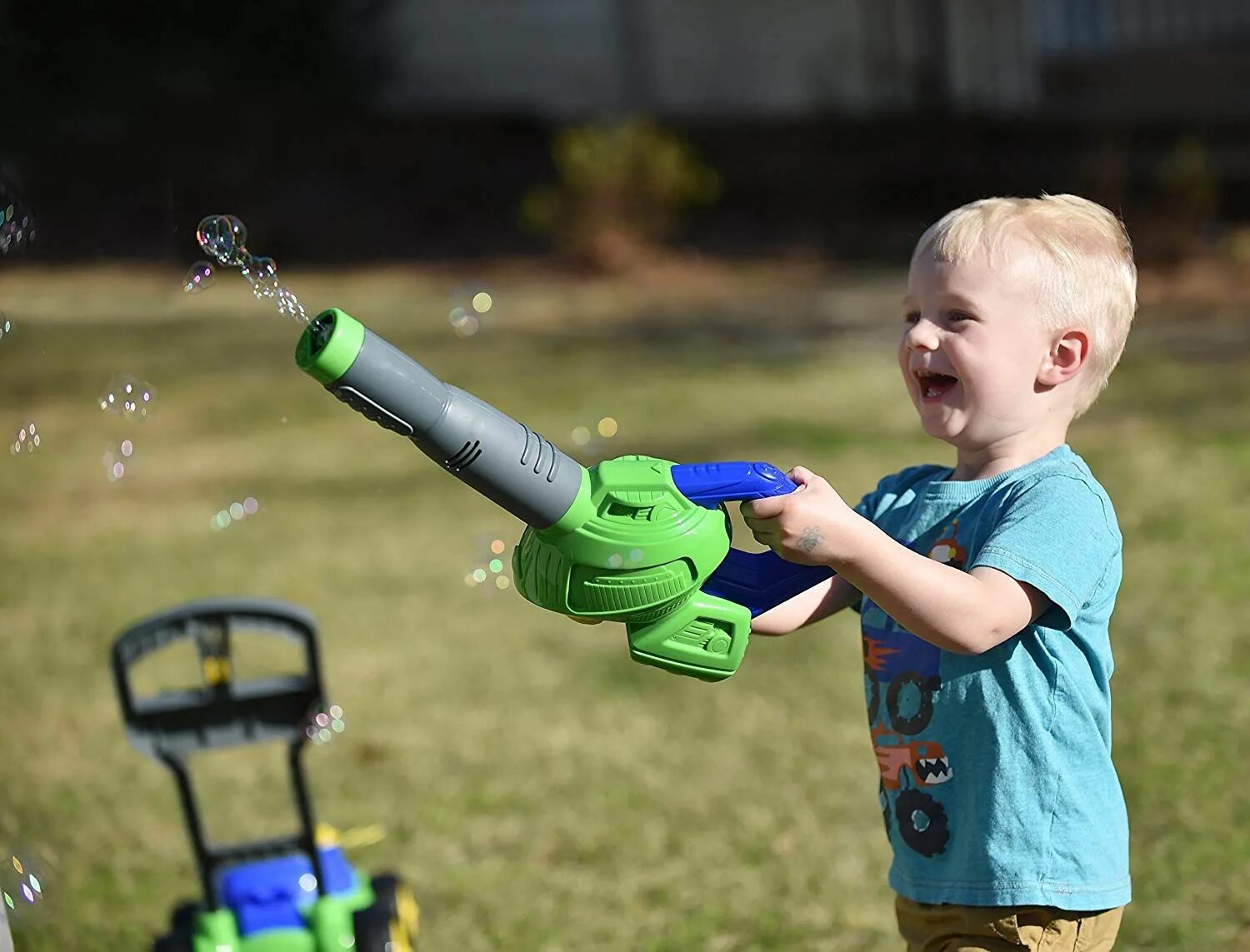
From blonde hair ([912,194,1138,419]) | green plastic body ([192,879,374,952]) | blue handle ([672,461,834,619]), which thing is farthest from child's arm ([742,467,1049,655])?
green plastic body ([192,879,374,952])

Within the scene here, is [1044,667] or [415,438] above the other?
[415,438]

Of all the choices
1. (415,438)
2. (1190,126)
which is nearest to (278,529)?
(415,438)

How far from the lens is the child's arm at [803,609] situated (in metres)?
2.22

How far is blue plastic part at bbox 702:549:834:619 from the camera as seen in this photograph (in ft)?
6.98

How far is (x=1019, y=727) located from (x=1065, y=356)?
1.48ft

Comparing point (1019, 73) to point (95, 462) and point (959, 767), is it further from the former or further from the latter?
point (959, 767)

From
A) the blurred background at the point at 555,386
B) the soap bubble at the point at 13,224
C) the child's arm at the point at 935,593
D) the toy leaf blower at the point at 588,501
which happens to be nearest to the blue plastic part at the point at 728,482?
the toy leaf blower at the point at 588,501

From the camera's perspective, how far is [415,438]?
6.21ft

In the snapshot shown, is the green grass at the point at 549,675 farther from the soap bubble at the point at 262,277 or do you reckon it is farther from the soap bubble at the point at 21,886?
the soap bubble at the point at 262,277

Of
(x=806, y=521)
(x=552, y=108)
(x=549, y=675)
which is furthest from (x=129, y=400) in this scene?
(x=552, y=108)

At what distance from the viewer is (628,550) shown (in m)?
1.94

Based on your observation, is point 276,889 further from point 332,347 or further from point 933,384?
point 933,384

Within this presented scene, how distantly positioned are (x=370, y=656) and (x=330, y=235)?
9171 mm

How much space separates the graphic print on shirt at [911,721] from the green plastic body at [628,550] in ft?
0.67
